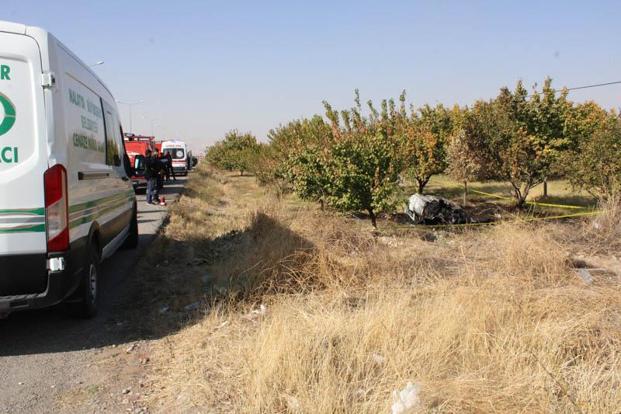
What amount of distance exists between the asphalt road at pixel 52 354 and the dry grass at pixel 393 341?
0.57m

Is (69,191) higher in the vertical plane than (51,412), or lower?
higher

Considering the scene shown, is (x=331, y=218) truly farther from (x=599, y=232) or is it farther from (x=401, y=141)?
(x=401, y=141)

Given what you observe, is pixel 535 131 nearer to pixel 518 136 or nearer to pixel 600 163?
pixel 518 136

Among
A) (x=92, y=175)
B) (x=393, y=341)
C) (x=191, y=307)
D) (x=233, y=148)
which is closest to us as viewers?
(x=393, y=341)

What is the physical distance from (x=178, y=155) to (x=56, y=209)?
39186mm

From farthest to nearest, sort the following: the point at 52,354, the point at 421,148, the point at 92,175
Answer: the point at 421,148
the point at 92,175
the point at 52,354

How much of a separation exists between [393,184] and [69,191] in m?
8.09

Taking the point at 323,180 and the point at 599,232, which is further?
the point at 323,180

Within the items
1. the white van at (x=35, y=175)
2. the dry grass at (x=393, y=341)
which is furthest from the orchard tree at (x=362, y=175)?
the white van at (x=35, y=175)

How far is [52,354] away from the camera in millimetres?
4457

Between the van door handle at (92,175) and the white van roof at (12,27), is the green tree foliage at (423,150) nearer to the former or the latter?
the van door handle at (92,175)

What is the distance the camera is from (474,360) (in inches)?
141

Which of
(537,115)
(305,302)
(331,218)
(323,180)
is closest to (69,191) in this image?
(305,302)

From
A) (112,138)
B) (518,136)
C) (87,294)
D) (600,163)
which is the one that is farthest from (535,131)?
(87,294)
